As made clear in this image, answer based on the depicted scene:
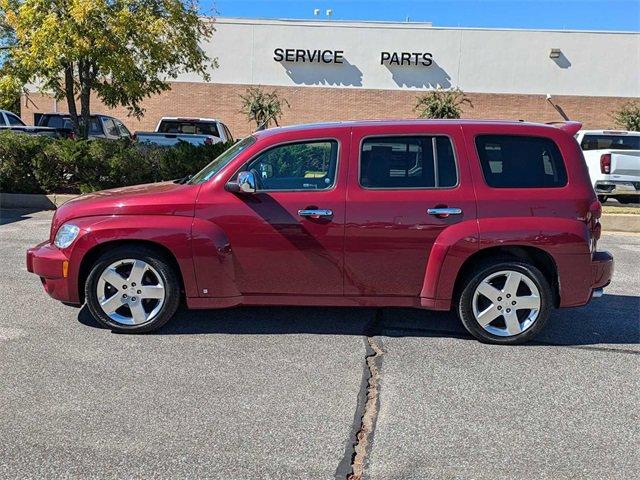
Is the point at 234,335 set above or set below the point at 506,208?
below

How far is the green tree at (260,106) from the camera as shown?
2691 cm

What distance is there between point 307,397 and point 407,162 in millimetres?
2072

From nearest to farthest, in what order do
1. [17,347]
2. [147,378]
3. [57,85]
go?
1. [147,378]
2. [17,347]
3. [57,85]

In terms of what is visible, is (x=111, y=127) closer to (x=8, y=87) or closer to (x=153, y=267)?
(x=8, y=87)

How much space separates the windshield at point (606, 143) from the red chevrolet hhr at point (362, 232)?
11189 mm

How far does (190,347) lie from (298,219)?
1.31 meters

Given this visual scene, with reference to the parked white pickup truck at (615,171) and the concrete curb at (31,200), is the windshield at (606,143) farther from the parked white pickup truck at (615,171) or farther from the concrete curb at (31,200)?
the concrete curb at (31,200)

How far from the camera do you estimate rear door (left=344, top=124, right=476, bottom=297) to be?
187 inches

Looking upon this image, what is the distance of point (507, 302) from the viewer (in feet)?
16.0

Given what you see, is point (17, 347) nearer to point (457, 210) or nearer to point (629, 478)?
point (457, 210)

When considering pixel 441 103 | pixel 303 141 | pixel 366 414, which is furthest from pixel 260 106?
pixel 366 414

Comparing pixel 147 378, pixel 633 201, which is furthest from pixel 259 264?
pixel 633 201

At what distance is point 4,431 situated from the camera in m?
3.40

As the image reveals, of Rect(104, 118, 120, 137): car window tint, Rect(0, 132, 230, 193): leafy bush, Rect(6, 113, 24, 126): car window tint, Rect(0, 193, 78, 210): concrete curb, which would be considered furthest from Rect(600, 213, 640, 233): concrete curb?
Rect(6, 113, 24, 126): car window tint
